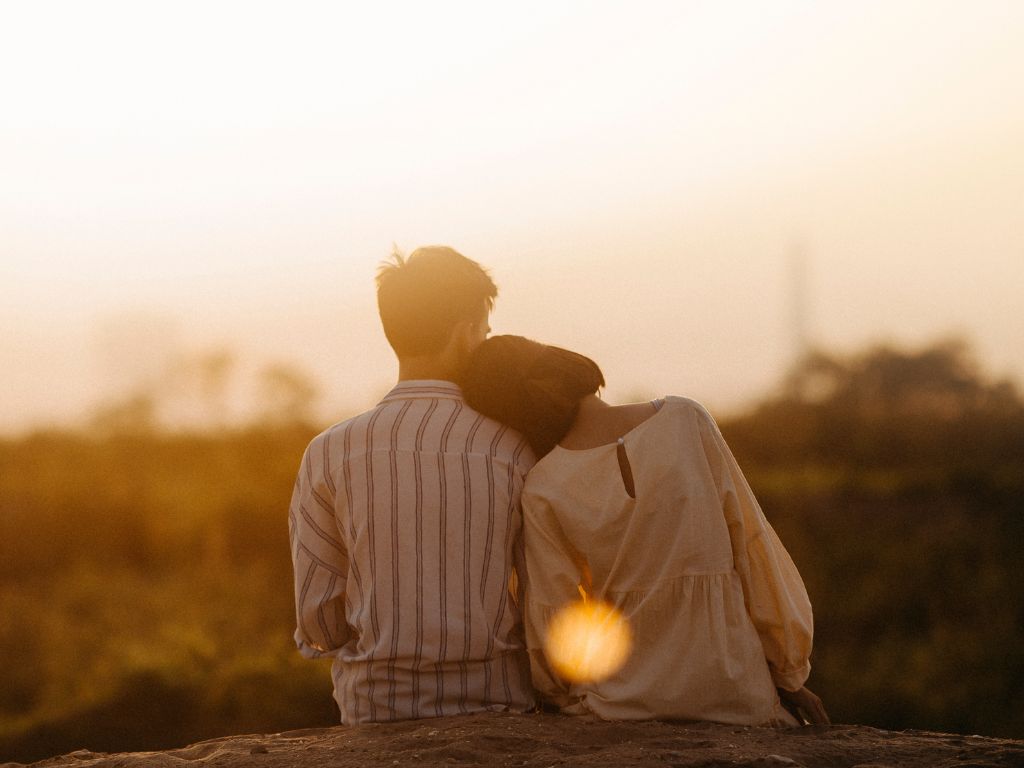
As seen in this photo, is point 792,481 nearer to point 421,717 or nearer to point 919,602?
point 919,602

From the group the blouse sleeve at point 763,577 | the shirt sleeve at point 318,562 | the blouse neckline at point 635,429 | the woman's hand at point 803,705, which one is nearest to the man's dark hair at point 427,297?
the shirt sleeve at point 318,562

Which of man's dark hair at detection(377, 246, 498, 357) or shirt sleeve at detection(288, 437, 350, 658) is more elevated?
man's dark hair at detection(377, 246, 498, 357)

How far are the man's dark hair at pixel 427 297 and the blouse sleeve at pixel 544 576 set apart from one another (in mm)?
538

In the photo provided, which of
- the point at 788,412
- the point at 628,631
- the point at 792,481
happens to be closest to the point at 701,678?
the point at 628,631

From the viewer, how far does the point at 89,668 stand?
10820 mm

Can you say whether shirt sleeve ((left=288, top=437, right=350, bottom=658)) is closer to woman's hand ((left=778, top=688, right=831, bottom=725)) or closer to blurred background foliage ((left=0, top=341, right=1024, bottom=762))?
woman's hand ((left=778, top=688, right=831, bottom=725))

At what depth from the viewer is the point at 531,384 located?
126 inches

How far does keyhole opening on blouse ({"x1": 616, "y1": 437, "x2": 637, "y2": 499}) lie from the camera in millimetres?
3094

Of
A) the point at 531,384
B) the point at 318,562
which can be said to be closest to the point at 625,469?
the point at 531,384

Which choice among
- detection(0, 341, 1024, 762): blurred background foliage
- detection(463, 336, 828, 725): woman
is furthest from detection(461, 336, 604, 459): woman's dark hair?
detection(0, 341, 1024, 762): blurred background foliage

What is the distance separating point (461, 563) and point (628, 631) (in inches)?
19.7

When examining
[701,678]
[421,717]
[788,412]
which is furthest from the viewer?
[788,412]

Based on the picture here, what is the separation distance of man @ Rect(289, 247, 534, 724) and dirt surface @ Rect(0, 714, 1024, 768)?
16cm

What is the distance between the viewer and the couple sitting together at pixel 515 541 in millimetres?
3051
